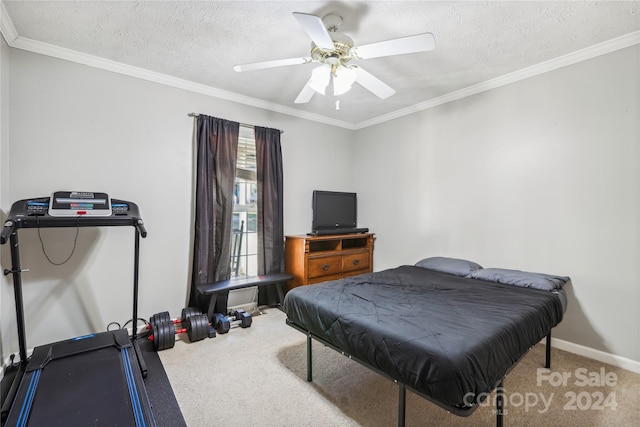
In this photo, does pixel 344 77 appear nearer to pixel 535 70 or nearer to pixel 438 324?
pixel 438 324

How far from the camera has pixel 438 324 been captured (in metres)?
1.67

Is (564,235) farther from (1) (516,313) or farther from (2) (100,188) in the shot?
(2) (100,188)

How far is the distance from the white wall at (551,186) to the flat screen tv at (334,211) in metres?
0.94

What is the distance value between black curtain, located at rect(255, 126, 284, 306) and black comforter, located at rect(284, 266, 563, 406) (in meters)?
1.48

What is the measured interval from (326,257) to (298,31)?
8.38 feet

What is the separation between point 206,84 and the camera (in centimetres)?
328

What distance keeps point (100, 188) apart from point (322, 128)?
292cm

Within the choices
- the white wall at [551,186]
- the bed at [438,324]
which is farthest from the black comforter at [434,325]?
the white wall at [551,186]

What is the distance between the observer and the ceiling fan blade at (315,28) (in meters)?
1.59

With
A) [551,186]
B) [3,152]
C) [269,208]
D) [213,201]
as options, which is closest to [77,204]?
[3,152]

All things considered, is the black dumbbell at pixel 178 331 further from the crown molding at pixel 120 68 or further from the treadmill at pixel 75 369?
the crown molding at pixel 120 68

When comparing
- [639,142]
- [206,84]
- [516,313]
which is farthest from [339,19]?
[639,142]

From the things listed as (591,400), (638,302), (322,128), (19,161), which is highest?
(322,128)

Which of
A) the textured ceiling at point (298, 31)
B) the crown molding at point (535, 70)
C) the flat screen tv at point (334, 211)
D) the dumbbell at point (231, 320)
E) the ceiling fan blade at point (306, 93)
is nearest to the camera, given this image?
the textured ceiling at point (298, 31)
